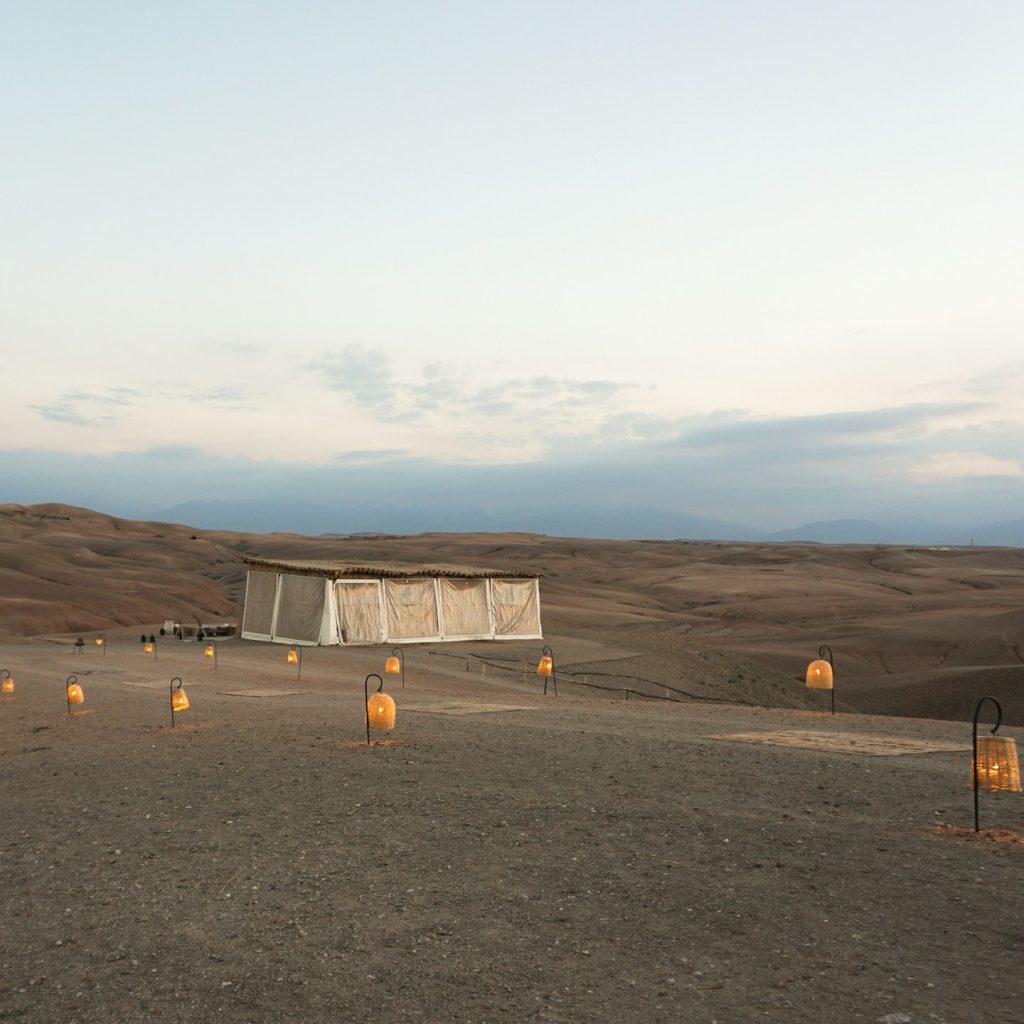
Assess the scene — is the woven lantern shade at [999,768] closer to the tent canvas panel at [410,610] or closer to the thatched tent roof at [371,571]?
the thatched tent roof at [371,571]

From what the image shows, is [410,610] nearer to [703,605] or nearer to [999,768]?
[999,768]

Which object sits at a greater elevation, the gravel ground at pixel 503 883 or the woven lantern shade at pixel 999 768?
the woven lantern shade at pixel 999 768

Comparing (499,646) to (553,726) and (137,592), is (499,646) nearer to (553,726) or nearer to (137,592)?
(553,726)

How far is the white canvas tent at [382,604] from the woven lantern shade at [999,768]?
87.9 feet

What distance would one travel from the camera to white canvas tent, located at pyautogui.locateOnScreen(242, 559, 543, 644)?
34531 millimetres

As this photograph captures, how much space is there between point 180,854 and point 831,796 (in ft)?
22.5

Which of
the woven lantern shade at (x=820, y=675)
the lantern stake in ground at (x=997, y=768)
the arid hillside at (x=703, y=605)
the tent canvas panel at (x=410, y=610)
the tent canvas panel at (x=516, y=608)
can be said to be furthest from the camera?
the tent canvas panel at (x=516, y=608)

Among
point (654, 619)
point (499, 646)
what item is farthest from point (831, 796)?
point (654, 619)

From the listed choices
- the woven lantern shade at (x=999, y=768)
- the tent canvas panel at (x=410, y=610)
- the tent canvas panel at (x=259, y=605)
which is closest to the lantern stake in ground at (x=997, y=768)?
the woven lantern shade at (x=999, y=768)

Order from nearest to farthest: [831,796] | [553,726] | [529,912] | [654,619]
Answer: [529,912] → [831,796] → [553,726] → [654,619]

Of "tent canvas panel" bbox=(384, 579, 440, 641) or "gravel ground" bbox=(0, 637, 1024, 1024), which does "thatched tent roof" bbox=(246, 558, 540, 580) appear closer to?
"tent canvas panel" bbox=(384, 579, 440, 641)

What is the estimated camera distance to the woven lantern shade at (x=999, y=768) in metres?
9.04

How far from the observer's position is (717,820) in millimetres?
9750

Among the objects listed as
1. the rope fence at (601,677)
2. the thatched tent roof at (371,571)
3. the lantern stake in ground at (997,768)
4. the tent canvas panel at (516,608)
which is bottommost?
the rope fence at (601,677)
